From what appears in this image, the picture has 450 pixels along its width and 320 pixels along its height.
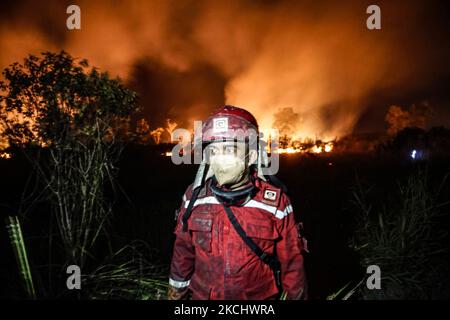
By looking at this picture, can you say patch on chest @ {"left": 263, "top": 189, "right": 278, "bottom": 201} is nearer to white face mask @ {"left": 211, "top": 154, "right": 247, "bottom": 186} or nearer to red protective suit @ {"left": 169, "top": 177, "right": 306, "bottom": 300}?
red protective suit @ {"left": 169, "top": 177, "right": 306, "bottom": 300}

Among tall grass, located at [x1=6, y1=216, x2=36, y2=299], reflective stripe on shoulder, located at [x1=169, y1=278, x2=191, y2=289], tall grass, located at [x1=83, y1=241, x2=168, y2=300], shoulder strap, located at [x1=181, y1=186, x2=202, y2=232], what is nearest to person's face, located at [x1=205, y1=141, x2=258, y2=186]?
shoulder strap, located at [x1=181, y1=186, x2=202, y2=232]

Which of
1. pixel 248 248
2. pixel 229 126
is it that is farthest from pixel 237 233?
pixel 229 126

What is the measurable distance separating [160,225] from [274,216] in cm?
409

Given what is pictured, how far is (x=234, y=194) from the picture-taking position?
2357mm

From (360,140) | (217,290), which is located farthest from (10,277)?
(360,140)

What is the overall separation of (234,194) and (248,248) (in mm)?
Result: 452

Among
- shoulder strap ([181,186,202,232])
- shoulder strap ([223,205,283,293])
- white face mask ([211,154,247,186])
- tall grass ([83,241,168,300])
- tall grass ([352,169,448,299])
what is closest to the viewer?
shoulder strap ([223,205,283,293])

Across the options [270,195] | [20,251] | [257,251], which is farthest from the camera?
[20,251]

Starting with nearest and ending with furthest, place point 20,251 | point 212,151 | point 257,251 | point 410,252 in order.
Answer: point 257,251
point 212,151
point 20,251
point 410,252

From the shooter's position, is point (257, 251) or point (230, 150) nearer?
point (257, 251)

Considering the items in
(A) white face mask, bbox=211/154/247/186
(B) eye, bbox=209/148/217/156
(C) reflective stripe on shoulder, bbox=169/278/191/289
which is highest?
(B) eye, bbox=209/148/217/156

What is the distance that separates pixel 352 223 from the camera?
653 cm

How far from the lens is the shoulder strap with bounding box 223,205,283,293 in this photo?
7.58 ft

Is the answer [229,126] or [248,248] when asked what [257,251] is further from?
[229,126]
